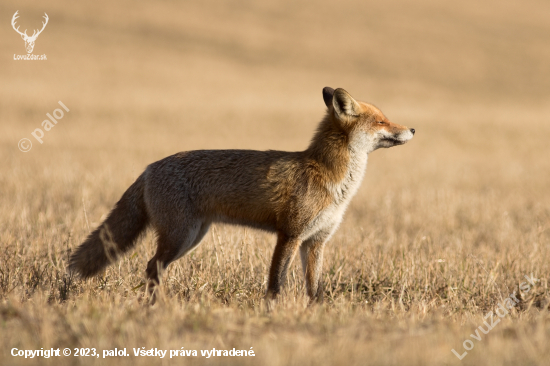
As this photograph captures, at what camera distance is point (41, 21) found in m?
40.0

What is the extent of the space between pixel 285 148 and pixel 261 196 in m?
15.0

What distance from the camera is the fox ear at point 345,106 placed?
5570 mm

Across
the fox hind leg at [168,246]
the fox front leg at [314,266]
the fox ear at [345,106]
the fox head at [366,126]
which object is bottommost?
the fox front leg at [314,266]

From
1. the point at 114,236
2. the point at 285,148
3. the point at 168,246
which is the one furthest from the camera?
the point at 285,148

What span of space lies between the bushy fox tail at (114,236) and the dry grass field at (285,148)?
0.26 metres

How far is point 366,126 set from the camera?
5660 mm

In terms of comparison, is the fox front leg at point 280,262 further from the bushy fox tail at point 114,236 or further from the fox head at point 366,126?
the bushy fox tail at point 114,236

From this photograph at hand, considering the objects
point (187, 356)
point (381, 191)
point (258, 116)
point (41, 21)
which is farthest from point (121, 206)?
point (41, 21)

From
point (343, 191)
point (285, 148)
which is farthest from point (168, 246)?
point (285, 148)

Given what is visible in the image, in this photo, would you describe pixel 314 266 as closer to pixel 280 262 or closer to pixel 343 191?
pixel 280 262

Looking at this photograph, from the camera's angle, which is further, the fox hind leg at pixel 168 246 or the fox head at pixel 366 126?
the fox head at pixel 366 126

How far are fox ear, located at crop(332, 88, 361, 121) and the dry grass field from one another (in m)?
1.87

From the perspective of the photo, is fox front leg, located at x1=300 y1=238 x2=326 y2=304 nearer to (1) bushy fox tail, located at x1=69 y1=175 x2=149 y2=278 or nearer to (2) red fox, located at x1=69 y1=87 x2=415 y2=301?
(2) red fox, located at x1=69 y1=87 x2=415 y2=301

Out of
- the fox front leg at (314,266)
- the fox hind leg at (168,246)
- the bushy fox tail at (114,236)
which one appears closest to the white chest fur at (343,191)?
the fox front leg at (314,266)
